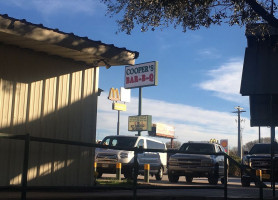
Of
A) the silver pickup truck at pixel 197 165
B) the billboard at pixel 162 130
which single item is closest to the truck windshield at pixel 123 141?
the silver pickup truck at pixel 197 165

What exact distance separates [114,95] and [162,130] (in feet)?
52.7

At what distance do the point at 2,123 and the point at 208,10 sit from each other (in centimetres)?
714

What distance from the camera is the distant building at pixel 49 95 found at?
29.3 ft

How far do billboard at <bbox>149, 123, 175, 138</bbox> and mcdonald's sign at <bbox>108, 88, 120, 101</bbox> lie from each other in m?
12.9

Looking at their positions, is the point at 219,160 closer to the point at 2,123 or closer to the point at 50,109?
the point at 50,109

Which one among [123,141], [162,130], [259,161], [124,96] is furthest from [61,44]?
[162,130]

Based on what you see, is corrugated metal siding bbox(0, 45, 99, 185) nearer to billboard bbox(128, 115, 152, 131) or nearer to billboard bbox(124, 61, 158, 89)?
billboard bbox(124, 61, 158, 89)

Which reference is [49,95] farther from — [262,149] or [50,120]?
[262,149]

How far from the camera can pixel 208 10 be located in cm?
1277

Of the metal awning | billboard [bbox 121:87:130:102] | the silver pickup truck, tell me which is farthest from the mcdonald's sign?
the metal awning

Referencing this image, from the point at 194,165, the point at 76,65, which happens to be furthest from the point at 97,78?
the point at 194,165

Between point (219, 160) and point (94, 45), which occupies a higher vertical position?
point (94, 45)

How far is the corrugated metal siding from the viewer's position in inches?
356

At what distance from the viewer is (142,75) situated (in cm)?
3900
